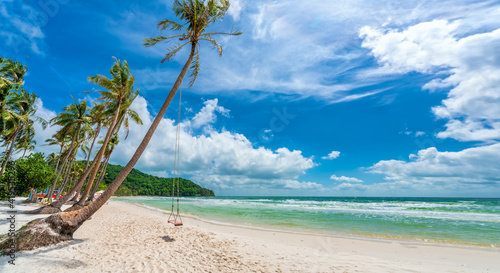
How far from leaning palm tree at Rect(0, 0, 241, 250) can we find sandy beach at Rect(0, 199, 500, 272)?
437mm

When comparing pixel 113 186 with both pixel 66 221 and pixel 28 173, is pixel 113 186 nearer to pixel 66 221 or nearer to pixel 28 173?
pixel 66 221

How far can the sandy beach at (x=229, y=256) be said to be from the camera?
5.23 m

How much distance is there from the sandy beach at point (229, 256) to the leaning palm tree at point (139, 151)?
1.43 feet

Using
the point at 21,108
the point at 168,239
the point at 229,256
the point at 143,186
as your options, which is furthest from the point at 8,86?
the point at 143,186

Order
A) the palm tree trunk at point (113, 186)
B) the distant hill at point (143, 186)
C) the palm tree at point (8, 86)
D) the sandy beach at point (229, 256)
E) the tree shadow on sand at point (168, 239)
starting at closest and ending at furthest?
the sandy beach at point (229, 256), the palm tree trunk at point (113, 186), the tree shadow on sand at point (168, 239), the palm tree at point (8, 86), the distant hill at point (143, 186)

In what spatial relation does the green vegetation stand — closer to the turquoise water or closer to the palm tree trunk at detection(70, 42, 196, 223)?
the turquoise water

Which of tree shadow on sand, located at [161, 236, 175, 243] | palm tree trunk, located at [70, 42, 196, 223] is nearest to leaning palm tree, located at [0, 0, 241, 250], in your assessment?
palm tree trunk, located at [70, 42, 196, 223]

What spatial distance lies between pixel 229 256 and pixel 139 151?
434cm

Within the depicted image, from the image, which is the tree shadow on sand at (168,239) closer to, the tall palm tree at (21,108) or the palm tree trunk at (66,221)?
the palm tree trunk at (66,221)

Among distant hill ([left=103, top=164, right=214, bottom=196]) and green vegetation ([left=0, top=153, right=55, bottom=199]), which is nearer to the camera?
green vegetation ([left=0, top=153, right=55, bottom=199])

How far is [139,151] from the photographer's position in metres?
7.39

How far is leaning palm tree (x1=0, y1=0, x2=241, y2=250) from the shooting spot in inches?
243

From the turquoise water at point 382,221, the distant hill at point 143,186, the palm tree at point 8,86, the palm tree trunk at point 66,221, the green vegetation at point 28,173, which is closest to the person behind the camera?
the palm tree trunk at point 66,221

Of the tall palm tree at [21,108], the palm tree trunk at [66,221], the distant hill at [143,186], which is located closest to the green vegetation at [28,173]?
the tall palm tree at [21,108]
